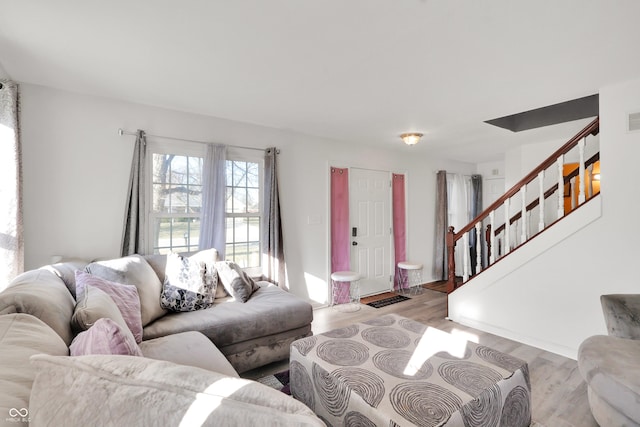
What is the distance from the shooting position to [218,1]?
4.89 feet

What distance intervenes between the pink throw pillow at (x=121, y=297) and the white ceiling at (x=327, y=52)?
1.50 meters

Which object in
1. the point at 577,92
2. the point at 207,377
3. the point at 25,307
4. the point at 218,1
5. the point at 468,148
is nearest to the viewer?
the point at 207,377

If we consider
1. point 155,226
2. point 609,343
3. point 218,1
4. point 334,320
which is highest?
point 218,1

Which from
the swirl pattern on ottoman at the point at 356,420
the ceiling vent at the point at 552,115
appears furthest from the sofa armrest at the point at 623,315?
the ceiling vent at the point at 552,115

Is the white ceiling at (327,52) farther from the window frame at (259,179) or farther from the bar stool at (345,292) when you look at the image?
the bar stool at (345,292)

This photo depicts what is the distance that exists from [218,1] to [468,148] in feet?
14.6

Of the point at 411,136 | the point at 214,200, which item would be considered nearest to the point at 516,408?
the point at 214,200

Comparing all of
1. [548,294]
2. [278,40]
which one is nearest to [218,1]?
[278,40]

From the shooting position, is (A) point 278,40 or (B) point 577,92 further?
(B) point 577,92

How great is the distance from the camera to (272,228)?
11.6ft

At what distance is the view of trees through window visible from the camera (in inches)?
118

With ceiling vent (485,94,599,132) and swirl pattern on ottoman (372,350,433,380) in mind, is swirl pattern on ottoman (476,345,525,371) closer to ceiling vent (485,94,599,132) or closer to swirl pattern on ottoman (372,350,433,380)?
swirl pattern on ottoman (372,350,433,380)

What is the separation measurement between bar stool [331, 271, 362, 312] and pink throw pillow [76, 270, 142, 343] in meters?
2.57

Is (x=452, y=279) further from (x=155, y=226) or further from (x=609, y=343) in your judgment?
(x=155, y=226)
